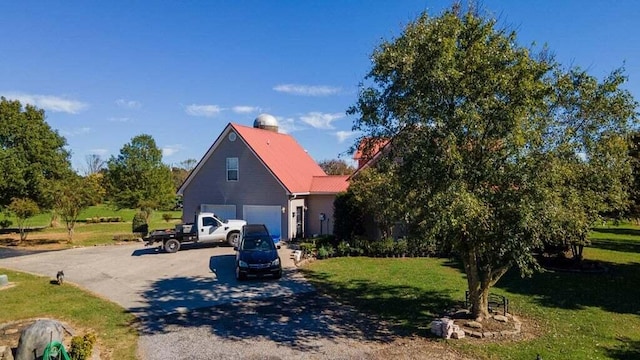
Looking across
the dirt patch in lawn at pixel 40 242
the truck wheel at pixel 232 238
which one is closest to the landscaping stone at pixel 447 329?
the truck wheel at pixel 232 238

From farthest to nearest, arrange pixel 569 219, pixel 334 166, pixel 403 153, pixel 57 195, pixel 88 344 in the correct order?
pixel 334 166, pixel 57 195, pixel 403 153, pixel 569 219, pixel 88 344

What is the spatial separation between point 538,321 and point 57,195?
28571 millimetres

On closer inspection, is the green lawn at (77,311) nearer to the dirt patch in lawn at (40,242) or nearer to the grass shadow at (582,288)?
the dirt patch in lawn at (40,242)

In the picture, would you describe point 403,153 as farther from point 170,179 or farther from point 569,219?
point 170,179

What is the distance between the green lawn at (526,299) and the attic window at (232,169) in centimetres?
1021

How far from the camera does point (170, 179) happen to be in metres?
54.8

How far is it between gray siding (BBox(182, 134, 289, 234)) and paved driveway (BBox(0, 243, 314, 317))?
423 cm

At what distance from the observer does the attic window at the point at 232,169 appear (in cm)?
2806

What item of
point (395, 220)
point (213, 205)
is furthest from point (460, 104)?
point (213, 205)

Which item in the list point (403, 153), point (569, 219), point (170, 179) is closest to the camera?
point (569, 219)

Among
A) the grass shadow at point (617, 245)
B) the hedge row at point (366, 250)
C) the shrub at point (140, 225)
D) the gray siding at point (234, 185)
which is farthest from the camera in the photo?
the shrub at point (140, 225)

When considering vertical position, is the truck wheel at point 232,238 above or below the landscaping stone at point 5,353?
above

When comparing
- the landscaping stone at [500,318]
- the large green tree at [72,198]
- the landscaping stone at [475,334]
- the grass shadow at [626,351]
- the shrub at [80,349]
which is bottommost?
the grass shadow at [626,351]

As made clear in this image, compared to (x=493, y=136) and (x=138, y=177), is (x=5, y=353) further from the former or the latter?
(x=138, y=177)
